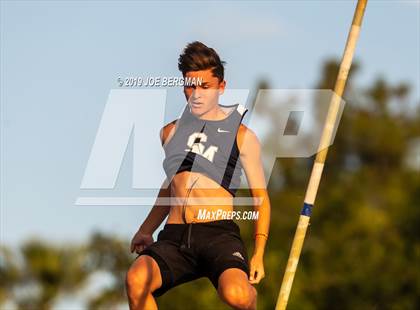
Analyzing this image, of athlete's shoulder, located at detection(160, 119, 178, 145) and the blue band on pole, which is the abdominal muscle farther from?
the blue band on pole

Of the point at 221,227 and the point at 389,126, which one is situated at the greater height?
the point at 221,227

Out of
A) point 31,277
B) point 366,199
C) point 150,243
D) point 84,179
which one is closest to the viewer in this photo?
point 150,243

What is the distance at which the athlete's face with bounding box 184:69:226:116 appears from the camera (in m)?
10.7

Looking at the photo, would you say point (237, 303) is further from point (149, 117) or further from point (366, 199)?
point (366, 199)

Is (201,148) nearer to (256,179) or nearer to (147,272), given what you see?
(256,179)

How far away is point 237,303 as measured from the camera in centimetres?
1018

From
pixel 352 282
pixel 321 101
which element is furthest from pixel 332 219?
pixel 321 101

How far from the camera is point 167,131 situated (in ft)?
36.4

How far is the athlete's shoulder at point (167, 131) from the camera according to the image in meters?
11.0

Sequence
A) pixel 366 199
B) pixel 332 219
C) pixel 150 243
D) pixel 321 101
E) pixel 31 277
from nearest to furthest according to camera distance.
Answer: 1. pixel 150 243
2. pixel 31 277
3. pixel 332 219
4. pixel 366 199
5. pixel 321 101

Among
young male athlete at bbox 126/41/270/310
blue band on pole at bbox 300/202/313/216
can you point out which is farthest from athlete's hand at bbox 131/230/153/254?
blue band on pole at bbox 300/202/313/216

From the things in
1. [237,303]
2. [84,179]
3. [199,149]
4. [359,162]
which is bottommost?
[359,162]

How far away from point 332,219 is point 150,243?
45957mm

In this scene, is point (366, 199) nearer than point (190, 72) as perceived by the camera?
No
